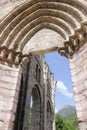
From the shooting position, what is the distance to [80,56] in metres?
4.27

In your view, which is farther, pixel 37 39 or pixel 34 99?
pixel 34 99

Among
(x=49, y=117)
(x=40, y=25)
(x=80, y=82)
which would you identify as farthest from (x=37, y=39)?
(x=49, y=117)

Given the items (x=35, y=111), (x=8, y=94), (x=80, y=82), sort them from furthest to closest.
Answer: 1. (x=35, y=111)
2. (x=8, y=94)
3. (x=80, y=82)

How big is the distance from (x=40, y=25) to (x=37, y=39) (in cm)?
50

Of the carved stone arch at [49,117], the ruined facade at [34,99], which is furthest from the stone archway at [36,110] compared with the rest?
the carved stone arch at [49,117]

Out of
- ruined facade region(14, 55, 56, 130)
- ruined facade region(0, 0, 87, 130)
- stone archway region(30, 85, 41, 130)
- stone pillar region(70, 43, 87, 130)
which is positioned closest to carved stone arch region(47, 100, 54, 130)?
ruined facade region(14, 55, 56, 130)

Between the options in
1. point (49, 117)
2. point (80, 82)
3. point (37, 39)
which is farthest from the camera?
point (49, 117)

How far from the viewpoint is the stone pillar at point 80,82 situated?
349 centimetres

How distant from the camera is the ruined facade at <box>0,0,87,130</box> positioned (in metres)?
4.11

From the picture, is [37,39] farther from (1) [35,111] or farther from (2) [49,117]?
(2) [49,117]

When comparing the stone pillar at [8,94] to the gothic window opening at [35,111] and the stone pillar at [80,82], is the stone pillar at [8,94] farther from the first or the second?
the gothic window opening at [35,111]

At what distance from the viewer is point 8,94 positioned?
4.43 m

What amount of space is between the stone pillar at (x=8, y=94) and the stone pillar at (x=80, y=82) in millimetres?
1500

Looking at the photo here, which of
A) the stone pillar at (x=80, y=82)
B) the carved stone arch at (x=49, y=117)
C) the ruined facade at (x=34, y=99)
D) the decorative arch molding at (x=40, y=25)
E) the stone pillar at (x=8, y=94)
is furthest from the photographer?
the carved stone arch at (x=49, y=117)
